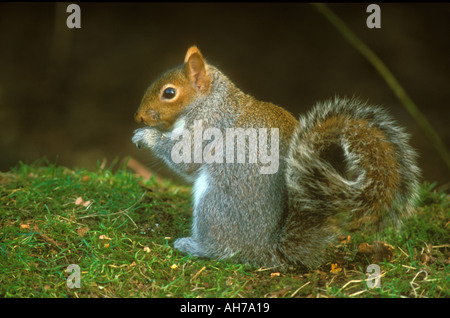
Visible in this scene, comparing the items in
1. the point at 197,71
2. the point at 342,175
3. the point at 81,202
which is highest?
the point at 197,71

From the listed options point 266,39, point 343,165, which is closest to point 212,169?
point 343,165

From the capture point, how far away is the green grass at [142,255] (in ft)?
8.63

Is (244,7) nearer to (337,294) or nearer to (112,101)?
(112,101)

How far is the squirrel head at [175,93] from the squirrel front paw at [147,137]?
0.23ft

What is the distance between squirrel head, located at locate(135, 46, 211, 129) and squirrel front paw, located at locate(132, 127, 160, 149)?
70 millimetres

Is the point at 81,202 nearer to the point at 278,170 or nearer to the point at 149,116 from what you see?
the point at 149,116

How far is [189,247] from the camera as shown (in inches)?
122

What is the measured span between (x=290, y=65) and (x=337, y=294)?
254 inches

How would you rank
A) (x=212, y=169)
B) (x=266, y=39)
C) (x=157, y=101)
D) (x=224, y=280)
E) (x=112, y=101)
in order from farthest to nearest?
(x=266, y=39) < (x=112, y=101) < (x=157, y=101) < (x=212, y=169) < (x=224, y=280)

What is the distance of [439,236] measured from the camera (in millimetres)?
3387

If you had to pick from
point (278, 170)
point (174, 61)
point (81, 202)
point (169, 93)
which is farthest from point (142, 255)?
point (174, 61)

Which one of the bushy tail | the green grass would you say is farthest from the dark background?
the bushy tail

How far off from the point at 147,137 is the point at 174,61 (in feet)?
16.8

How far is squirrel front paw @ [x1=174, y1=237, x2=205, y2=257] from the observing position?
3076mm
